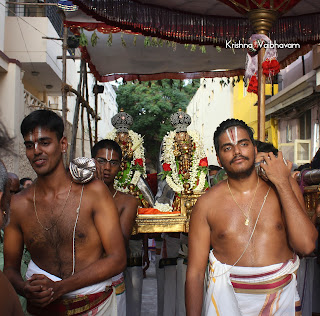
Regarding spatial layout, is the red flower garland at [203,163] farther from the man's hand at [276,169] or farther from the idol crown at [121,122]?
the man's hand at [276,169]

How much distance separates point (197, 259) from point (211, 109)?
75.4 ft

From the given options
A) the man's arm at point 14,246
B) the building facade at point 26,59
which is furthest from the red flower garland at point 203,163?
the building facade at point 26,59

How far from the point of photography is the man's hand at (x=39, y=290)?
85.2 inches

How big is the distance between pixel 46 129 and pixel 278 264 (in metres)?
1.64

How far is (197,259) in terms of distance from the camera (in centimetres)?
275

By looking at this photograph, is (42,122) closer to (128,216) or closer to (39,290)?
(39,290)

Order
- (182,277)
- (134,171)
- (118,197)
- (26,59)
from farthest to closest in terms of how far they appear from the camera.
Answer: (26,59)
(134,171)
(182,277)
(118,197)

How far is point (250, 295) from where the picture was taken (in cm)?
258

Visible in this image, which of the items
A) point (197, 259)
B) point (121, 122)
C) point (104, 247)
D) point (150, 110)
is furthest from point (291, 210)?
point (150, 110)

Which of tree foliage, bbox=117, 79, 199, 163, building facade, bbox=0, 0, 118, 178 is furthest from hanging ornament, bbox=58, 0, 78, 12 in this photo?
tree foliage, bbox=117, 79, 199, 163

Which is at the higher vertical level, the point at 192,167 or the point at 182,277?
the point at 192,167

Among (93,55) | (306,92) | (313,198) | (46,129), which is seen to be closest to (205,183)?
(313,198)

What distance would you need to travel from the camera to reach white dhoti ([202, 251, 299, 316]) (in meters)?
2.57

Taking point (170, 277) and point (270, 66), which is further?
point (170, 277)
